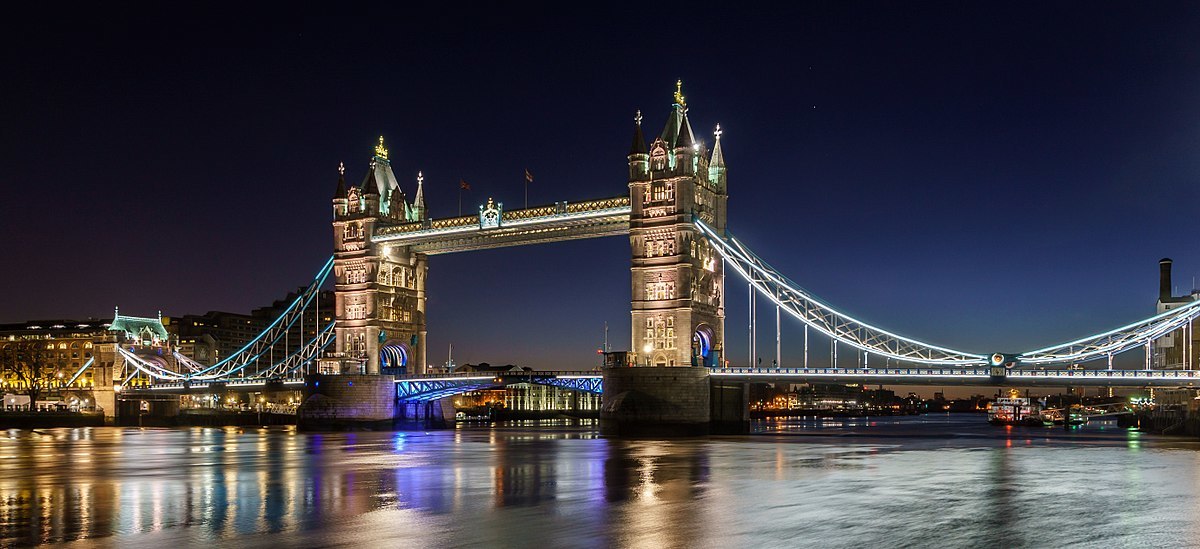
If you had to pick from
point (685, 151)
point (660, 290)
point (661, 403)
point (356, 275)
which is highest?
point (685, 151)

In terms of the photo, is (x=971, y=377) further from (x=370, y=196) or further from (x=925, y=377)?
(x=370, y=196)

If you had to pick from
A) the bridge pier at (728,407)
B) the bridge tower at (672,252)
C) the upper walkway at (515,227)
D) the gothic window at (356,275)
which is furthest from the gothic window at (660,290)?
the gothic window at (356,275)

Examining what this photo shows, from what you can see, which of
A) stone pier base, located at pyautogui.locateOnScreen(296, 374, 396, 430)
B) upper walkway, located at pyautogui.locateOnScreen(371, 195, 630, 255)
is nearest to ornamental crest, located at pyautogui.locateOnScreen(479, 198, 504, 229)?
upper walkway, located at pyautogui.locateOnScreen(371, 195, 630, 255)

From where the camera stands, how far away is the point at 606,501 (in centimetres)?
2459

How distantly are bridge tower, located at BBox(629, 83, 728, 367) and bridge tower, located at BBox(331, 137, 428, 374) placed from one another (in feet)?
73.1

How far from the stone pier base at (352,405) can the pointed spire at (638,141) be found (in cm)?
2649

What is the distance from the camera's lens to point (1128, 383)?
5928cm

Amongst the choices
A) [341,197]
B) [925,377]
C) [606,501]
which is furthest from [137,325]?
[606,501]

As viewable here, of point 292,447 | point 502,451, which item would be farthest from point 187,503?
point 292,447

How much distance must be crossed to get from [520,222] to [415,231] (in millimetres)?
11275

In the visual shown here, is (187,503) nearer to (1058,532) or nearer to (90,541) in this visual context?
(90,541)

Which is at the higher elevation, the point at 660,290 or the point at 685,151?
the point at 685,151

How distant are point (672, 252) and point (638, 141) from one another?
24.8 ft

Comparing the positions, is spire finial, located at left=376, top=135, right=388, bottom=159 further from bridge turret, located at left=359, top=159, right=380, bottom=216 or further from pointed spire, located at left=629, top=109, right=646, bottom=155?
pointed spire, located at left=629, top=109, right=646, bottom=155
